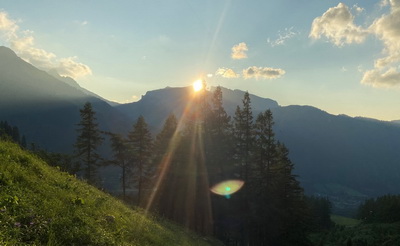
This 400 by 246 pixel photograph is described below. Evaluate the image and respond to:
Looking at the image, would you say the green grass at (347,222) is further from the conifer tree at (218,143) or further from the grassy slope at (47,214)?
the grassy slope at (47,214)

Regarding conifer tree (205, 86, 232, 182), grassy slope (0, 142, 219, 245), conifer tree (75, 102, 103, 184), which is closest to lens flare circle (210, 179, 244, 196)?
conifer tree (205, 86, 232, 182)

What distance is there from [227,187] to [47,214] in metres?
43.7

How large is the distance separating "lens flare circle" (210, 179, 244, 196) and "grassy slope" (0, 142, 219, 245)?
1426 inches

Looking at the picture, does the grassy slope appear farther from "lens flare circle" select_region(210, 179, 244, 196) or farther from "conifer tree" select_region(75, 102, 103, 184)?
"lens flare circle" select_region(210, 179, 244, 196)

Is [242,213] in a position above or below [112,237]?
below

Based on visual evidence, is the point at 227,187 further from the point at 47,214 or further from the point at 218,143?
the point at 47,214

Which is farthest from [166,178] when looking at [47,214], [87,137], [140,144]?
[47,214]

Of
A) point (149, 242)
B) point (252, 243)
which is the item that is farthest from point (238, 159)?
point (149, 242)

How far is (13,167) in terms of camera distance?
10.9 m

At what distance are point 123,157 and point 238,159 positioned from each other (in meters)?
19.9

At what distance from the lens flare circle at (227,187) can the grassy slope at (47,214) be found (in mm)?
36228

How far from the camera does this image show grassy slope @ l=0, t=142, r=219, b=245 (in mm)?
7590

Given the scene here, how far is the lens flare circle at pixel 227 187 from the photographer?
4940 centimetres

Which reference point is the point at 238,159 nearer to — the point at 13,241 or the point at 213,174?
the point at 213,174
